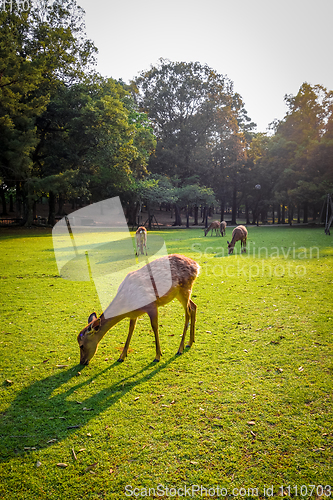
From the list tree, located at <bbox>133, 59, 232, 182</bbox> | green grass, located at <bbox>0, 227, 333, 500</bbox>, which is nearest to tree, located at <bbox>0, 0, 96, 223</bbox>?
tree, located at <bbox>133, 59, 232, 182</bbox>

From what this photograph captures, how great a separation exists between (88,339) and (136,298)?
0.91 m

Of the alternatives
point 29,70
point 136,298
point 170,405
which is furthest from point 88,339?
point 29,70

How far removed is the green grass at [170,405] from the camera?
2.67 m

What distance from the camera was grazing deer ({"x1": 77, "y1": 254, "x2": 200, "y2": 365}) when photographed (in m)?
4.27

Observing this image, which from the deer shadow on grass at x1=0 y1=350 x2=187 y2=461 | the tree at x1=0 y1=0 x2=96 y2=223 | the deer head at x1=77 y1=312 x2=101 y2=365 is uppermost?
the tree at x1=0 y1=0 x2=96 y2=223

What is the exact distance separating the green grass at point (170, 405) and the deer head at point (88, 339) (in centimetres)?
19

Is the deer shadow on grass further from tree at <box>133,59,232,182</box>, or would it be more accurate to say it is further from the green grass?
tree at <box>133,59,232,182</box>

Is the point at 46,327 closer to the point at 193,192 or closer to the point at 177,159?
the point at 193,192

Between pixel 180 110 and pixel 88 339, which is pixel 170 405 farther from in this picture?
pixel 180 110

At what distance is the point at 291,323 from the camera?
238 inches

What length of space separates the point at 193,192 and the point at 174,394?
36.7 metres

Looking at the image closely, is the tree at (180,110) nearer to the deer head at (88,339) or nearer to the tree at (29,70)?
the tree at (29,70)

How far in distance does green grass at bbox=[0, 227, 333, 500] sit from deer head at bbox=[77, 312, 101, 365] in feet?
0.64

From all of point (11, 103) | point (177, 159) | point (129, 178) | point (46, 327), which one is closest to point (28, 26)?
point (11, 103)
